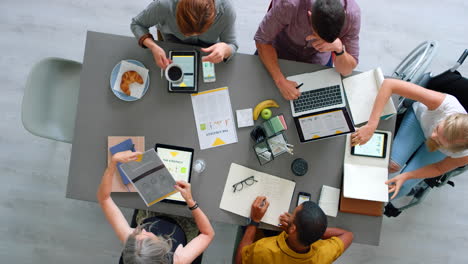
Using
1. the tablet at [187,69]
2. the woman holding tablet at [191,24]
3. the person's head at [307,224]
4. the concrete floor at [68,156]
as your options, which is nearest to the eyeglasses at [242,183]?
the person's head at [307,224]

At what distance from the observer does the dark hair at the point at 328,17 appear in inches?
57.9

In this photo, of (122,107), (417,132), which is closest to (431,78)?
(417,132)

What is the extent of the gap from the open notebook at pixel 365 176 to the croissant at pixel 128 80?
1159mm

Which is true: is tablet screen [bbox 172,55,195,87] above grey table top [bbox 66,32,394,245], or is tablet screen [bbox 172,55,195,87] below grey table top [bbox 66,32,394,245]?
above

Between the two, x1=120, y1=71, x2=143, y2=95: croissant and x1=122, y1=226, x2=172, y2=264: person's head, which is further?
x1=120, y1=71, x2=143, y2=95: croissant

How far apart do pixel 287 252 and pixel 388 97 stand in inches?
36.9

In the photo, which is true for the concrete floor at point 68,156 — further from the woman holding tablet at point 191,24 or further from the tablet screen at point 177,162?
the tablet screen at point 177,162

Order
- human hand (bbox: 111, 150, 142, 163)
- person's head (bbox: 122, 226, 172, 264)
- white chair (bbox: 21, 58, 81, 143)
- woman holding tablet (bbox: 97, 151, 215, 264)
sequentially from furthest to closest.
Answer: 1. white chair (bbox: 21, 58, 81, 143)
2. human hand (bbox: 111, 150, 142, 163)
3. woman holding tablet (bbox: 97, 151, 215, 264)
4. person's head (bbox: 122, 226, 172, 264)

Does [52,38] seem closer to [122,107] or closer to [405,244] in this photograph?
[122,107]

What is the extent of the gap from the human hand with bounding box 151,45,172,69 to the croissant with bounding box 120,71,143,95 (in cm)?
14

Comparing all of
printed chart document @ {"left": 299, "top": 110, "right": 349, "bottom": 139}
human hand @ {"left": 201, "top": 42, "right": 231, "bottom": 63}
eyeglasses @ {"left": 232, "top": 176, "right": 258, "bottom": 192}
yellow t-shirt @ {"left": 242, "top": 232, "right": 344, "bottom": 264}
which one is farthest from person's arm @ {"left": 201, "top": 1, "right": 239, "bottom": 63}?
yellow t-shirt @ {"left": 242, "top": 232, "right": 344, "bottom": 264}

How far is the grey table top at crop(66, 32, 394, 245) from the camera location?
1.86m

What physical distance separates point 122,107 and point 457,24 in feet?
8.58

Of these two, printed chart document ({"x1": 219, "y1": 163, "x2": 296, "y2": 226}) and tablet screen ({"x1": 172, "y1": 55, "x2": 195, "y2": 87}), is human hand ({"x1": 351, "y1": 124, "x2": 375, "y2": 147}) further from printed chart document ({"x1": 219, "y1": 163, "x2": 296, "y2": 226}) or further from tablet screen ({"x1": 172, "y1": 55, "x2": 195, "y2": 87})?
tablet screen ({"x1": 172, "y1": 55, "x2": 195, "y2": 87})
